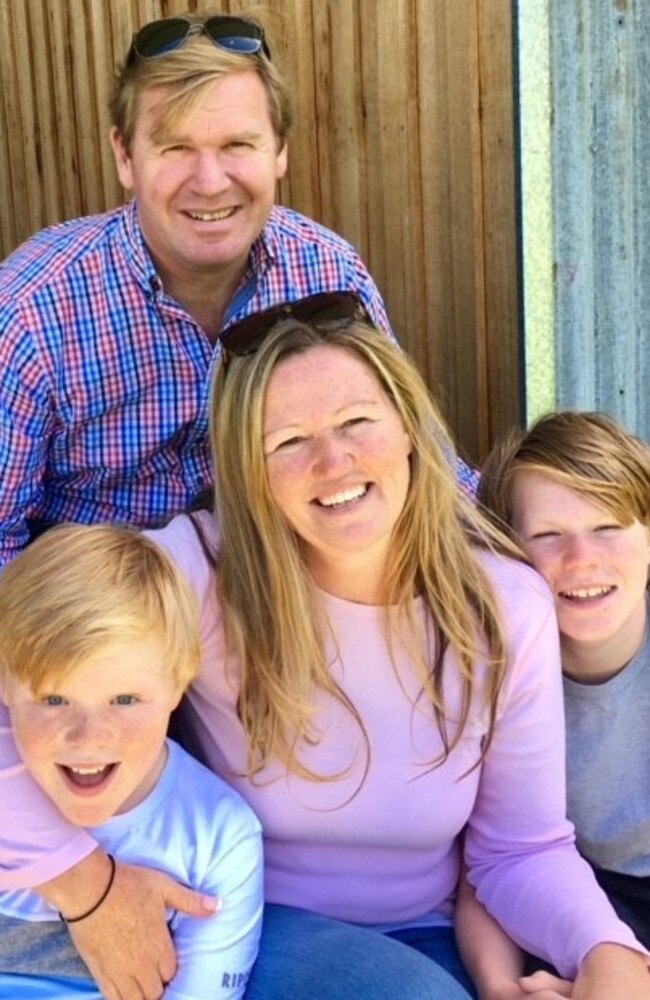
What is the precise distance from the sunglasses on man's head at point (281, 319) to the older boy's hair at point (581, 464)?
384mm

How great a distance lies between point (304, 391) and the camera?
80.5 inches

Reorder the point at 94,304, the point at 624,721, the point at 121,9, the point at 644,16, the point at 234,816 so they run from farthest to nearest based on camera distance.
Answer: the point at 121,9, the point at 644,16, the point at 94,304, the point at 624,721, the point at 234,816

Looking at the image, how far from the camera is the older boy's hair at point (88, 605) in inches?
75.2

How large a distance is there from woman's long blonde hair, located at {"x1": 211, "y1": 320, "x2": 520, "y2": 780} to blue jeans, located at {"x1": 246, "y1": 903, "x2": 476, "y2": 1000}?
0.22m

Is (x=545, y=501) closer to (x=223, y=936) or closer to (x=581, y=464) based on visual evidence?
(x=581, y=464)

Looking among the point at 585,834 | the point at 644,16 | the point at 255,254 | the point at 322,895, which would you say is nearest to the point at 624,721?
the point at 585,834

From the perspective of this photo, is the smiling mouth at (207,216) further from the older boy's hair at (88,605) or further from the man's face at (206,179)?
the older boy's hair at (88,605)

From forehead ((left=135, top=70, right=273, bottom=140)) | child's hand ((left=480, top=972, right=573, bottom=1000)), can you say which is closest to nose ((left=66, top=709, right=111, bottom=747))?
child's hand ((left=480, top=972, right=573, bottom=1000))

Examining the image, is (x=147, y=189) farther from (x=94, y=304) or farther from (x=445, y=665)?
(x=445, y=665)

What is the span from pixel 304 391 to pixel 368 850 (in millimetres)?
690

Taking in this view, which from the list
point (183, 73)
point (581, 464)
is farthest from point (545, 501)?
point (183, 73)

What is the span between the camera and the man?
2.61 metres

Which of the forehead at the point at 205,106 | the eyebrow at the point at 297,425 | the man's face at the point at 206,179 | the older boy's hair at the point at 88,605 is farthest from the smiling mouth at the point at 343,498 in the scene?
the forehead at the point at 205,106

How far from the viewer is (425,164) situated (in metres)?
3.66
